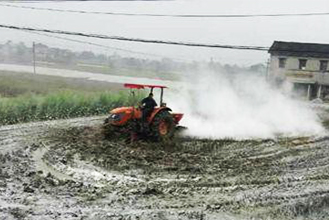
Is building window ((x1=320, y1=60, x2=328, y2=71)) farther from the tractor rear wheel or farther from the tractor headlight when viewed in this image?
the tractor headlight

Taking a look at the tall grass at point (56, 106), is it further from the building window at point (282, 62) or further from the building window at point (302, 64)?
the building window at point (302, 64)

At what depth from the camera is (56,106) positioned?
80.6 feet

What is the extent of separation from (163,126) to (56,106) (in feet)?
28.9

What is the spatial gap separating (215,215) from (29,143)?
837 cm

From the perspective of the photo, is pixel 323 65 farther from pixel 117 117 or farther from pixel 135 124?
pixel 117 117

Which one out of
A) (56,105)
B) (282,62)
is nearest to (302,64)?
(282,62)

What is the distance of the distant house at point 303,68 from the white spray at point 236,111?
18.2 meters

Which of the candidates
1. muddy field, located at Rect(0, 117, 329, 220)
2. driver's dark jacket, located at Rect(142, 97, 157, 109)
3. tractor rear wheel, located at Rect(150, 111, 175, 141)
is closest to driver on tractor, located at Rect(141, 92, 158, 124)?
driver's dark jacket, located at Rect(142, 97, 157, 109)

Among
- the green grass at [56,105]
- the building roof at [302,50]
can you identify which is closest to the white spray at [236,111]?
the green grass at [56,105]

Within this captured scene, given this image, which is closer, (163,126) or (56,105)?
(163,126)

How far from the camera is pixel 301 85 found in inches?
1940

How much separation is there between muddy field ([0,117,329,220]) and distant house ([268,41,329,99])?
3139 cm

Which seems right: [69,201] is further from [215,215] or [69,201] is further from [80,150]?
[80,150]

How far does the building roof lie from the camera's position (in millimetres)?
48094
